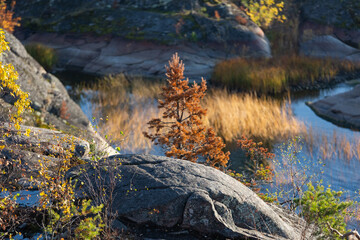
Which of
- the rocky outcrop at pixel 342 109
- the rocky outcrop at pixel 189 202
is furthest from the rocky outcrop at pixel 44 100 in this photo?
the rocky outcrop at pixel 342 109

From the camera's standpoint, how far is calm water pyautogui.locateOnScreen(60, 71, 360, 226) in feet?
28.8

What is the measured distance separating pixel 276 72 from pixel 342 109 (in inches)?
191

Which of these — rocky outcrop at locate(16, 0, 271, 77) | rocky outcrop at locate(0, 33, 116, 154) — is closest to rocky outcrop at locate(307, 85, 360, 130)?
rocky outcrop at locate(16, 0, 271, 77)

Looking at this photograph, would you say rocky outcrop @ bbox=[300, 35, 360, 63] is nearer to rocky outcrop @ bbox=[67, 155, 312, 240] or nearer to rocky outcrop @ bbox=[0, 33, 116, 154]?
rocky outcrop @ bbox=[0, 33, 116, 154]

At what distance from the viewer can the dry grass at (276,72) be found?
17141 millimetres

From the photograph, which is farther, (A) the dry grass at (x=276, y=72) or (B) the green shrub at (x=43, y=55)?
(B) the green shrub at (x=43, y=55)

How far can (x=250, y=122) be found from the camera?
1173 cm

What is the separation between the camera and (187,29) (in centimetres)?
2238

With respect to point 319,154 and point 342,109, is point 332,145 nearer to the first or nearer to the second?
point 319,154

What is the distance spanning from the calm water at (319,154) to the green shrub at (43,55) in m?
4.15

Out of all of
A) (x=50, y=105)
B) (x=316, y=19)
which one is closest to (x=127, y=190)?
(x=50, y=105)

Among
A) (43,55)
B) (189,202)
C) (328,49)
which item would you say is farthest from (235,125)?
(43,55)

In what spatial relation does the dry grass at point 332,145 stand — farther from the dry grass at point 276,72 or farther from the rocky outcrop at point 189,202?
the rocky outcrop at point 189,202

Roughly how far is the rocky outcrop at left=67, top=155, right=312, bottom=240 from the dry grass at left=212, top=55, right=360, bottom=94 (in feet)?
41.6
